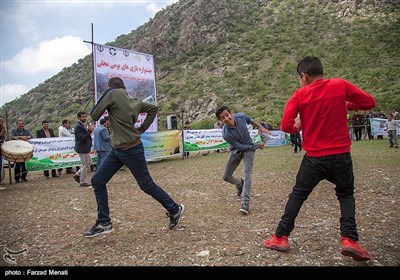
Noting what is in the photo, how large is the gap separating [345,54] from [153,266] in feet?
150

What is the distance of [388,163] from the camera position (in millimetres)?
9211

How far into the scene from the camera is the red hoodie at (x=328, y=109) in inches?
111

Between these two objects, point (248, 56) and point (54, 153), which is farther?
point (248, 56)

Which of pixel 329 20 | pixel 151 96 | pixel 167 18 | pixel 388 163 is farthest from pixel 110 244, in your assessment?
pixel 167 18

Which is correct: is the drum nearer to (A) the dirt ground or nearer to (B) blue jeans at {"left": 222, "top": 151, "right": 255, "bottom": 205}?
(A) the dirt ground

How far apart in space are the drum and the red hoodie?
7.89 meters

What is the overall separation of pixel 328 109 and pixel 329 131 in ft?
0.73

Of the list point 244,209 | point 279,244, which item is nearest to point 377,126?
point 244,209

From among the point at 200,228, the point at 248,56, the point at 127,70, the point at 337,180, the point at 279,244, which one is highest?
the point at 248,56

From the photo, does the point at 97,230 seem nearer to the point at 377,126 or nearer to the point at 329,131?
the point at 329,131

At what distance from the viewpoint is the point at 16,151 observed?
8078mm

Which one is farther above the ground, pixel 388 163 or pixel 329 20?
pixel 329 20

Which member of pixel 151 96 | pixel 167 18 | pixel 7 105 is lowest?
pixel 151 96
